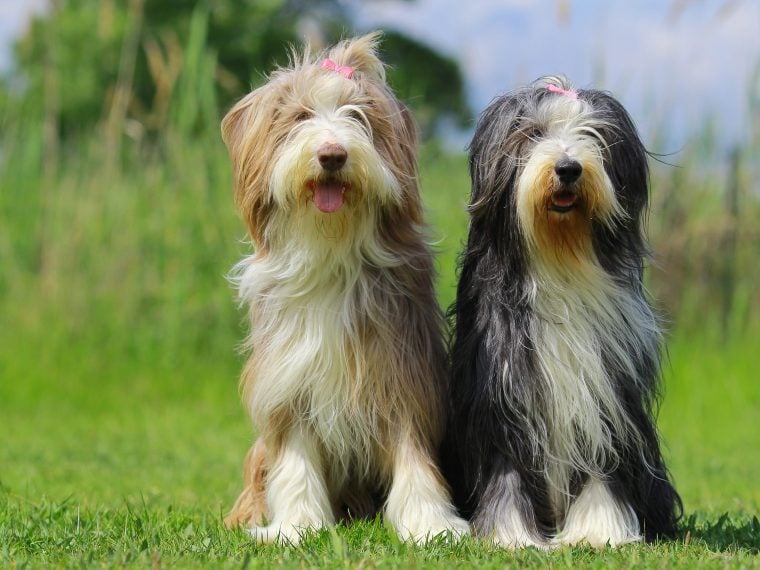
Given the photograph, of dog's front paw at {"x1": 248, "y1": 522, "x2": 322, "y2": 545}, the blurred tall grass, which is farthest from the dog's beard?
the blurred tall grass

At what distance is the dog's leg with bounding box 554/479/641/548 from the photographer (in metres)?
4.34

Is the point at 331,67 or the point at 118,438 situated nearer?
the point at 331,67

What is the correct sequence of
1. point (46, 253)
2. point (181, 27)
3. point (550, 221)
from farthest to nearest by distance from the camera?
point (181, 27) < point (46, 253) < point (550, 221)

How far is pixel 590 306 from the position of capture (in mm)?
4438

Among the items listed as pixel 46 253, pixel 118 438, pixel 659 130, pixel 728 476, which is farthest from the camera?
pixel 46 253

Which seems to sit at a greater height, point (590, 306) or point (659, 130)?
point (659, 130)

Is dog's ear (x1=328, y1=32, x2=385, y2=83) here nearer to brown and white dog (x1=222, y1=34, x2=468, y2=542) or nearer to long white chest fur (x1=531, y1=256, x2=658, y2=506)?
brown and white dog (x1=222, y1=34, x2=468, y2=542)

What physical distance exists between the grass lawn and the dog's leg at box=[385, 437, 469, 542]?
98mm

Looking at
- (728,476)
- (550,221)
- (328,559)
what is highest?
(550,221)

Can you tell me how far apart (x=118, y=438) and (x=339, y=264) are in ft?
14.1

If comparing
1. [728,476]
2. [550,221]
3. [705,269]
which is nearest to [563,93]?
[550,221]

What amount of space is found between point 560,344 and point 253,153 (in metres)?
1.45

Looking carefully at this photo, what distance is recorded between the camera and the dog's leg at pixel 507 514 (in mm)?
4355

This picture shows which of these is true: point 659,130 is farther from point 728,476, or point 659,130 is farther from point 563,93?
point 563,93
